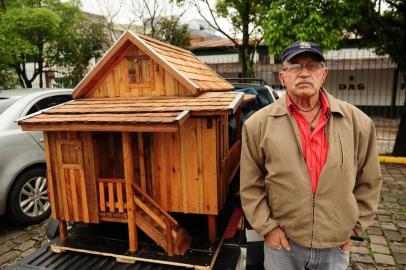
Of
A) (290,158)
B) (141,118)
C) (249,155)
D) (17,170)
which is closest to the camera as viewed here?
(290,158)

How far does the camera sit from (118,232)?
4.12m

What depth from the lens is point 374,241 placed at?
4594mm

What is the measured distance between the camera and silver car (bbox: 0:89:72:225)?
183 inches

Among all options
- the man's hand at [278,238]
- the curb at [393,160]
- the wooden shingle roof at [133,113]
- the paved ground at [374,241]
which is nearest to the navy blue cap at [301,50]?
the wooden shingle roof at [133,113]

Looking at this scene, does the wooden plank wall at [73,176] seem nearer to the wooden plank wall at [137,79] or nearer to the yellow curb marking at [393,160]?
the wooden plank wall at [137,79]

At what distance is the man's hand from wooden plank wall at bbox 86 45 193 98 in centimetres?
208

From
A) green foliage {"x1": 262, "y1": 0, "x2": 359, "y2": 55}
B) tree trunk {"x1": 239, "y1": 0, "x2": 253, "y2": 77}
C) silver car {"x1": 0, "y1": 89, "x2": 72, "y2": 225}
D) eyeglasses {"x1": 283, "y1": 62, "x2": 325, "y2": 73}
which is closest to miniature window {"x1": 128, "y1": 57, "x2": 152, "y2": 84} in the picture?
silver car {"x1": 0, "y1": 89, "x2": 72, "y2": 225}

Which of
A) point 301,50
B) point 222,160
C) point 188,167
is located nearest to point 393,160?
point 222,160

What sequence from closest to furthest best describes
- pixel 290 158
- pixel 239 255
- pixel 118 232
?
pixel 290 158 → pixel 239 255 → pixel 118 232

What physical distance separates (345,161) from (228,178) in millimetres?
2086

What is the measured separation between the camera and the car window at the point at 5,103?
16.3ft

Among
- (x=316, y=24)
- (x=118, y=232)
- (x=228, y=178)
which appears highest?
(x=316, y=24)

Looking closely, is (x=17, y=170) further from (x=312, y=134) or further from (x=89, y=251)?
(x=312, y=134)

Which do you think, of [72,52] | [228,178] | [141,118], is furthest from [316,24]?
[72,52]
